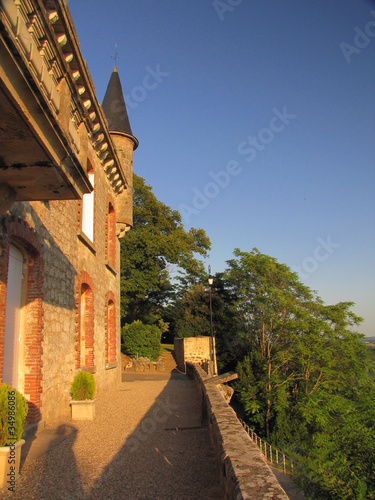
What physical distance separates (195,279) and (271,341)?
389 inches

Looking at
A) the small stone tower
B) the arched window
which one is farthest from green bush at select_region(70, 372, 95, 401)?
the small stone tower

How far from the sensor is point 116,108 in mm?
15664

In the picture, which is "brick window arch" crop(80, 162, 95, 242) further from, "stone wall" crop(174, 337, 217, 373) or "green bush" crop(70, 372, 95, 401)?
"stone wall" crop(174, 337, 217, 373)

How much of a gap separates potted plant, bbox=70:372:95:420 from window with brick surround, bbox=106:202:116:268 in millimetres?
5863

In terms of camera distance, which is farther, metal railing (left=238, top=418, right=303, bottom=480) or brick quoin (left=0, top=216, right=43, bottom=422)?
metal railing (left=238, top=418, right=303, bottom=480)

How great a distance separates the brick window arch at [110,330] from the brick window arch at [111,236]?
1249 mm

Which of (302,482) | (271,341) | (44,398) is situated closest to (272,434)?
(271,341)

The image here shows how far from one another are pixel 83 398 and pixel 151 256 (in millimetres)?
22859

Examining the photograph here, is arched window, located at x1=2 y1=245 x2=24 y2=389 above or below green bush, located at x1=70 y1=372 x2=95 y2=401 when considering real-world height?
above

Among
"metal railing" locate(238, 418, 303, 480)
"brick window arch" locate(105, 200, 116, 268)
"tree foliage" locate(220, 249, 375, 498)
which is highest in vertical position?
"brick window arch" locate(105, 200, 116, 268)

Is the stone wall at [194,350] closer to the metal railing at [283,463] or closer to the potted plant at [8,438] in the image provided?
the metal railing at [283,463]

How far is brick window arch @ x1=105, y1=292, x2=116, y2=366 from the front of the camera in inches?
483

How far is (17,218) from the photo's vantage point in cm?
586

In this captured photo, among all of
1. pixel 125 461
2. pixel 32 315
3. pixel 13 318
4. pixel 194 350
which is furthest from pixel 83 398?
pixel 194 350
